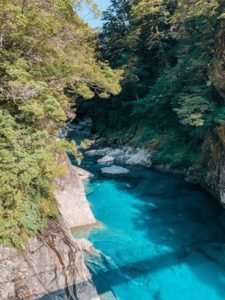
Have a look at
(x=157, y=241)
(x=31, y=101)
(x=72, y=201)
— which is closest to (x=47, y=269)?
(x=31, y=101)

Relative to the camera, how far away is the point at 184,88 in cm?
2030

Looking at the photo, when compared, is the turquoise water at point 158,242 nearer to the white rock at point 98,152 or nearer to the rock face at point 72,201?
the rock face at point 72,201

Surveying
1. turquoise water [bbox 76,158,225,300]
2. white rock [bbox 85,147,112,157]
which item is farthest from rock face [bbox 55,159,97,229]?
white rock [bbox 85,147,112,157]

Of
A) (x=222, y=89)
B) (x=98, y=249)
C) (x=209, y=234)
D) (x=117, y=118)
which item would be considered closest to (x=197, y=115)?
(x=222, y=89)

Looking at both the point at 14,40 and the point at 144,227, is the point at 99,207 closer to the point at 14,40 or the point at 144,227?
the point at 144,227

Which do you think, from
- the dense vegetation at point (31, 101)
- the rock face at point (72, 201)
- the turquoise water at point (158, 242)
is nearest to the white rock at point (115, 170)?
the turquoise water at point (158, 242)

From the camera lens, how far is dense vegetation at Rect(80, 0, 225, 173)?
1628 cm

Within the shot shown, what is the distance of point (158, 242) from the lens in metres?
11.9

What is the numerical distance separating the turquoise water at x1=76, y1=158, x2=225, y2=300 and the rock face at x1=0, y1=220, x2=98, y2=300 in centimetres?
142

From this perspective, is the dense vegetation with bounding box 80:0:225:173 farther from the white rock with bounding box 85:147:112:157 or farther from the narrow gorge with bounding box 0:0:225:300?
the white rock with bounding box 85:147:112:157

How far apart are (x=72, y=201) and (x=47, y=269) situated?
213 inches

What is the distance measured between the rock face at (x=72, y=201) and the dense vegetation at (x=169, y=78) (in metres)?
6.61

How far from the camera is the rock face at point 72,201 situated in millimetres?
12336

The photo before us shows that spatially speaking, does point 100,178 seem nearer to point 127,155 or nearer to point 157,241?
point 127,155
